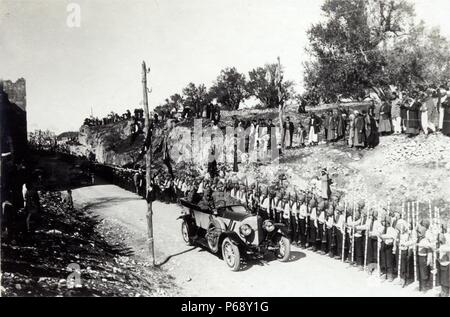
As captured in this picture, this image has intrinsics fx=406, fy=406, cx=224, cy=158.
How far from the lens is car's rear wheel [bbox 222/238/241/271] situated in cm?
1069

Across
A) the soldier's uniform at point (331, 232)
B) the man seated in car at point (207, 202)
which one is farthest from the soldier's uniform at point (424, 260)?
the man seated in car at point (207, 202)

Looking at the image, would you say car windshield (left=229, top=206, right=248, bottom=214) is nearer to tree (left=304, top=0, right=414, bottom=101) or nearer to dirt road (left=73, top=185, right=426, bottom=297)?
dirt road (left=73, top=185, right=426, bottom=297)

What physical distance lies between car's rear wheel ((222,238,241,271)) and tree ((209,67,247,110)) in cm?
4805

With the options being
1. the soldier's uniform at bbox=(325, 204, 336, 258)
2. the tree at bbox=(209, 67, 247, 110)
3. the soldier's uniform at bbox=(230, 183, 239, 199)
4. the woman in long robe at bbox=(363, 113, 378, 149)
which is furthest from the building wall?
the tree at bbox=(209, 67, 247, 110)

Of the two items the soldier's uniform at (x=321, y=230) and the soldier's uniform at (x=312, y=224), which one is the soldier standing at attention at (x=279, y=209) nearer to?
the soldier's uniform at (x=312, y=224)

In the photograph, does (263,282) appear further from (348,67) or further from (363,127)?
(348,67)

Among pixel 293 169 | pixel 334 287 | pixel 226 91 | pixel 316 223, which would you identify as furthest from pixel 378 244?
pixel 226 91

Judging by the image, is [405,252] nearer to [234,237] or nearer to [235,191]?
[234,237]

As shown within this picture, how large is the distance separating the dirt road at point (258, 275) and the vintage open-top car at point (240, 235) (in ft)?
1.24

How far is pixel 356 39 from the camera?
29234mm

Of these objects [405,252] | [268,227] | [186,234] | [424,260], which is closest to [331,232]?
[268,227]

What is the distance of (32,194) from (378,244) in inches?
412

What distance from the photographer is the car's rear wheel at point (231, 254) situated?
1069 centimetres

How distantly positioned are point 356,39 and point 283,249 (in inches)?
883
